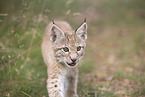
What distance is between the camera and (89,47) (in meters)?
8.52

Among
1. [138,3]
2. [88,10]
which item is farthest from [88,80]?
[138,3]

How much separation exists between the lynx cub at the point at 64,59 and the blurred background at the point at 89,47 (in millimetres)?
464

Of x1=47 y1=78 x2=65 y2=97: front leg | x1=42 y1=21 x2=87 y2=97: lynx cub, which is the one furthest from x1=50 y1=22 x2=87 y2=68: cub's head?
x1=47 y1=78 x2=65 y2=97: front leg

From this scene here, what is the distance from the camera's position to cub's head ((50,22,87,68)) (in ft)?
13.5

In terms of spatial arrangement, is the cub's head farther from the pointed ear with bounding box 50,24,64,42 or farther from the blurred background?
the blurred background

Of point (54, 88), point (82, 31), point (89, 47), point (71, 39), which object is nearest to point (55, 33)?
point (71, 39)

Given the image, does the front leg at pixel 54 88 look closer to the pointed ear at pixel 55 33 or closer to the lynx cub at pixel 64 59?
the lynx cub at pixel 64 59

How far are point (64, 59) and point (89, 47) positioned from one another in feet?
14.5

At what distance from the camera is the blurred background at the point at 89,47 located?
4.64 m

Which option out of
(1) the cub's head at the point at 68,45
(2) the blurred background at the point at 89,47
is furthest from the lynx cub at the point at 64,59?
(2) the blurred background at the point at 89,47

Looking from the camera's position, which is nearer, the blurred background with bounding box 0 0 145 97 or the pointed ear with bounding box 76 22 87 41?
the pointed ear with bounding box 76 22 87 41

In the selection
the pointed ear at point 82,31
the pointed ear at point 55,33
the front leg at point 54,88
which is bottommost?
the front leg at point 54,88

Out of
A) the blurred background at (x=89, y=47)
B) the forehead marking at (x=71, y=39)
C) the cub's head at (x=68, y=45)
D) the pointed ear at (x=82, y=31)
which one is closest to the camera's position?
the cub's head at (x=68, y=45)

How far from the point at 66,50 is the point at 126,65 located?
12.0 ft
